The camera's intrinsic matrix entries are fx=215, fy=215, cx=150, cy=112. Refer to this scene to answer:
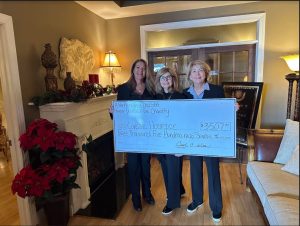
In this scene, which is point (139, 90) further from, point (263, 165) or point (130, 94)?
point (263, 165)

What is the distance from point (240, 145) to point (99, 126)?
168 centimetres

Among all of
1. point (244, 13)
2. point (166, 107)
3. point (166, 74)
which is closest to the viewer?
point (166, 107)

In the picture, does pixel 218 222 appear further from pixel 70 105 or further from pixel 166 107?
pixel 70 105

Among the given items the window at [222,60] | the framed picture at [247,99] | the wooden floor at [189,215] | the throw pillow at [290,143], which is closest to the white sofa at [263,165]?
the wooden floor at [189,215]

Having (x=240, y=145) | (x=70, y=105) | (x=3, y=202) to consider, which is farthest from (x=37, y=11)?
(x=240, y=145)

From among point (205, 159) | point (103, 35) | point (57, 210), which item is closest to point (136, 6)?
point (103, 35)

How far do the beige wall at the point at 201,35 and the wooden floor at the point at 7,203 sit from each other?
257 centimetres

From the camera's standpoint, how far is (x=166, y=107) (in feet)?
5.40

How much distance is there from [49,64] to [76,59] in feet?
2.05

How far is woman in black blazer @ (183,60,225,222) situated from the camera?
1691mm

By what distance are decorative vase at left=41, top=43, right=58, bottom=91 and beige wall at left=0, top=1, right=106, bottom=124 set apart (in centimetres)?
9

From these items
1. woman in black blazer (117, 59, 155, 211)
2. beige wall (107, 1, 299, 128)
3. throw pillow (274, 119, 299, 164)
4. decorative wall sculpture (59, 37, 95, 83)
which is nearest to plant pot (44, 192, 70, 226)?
woman in black blazer (117, 59, 155, 211)

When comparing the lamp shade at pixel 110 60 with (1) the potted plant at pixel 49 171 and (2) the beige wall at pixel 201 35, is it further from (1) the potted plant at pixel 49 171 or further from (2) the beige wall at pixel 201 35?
(1) the potted plant at pixel 49 171
